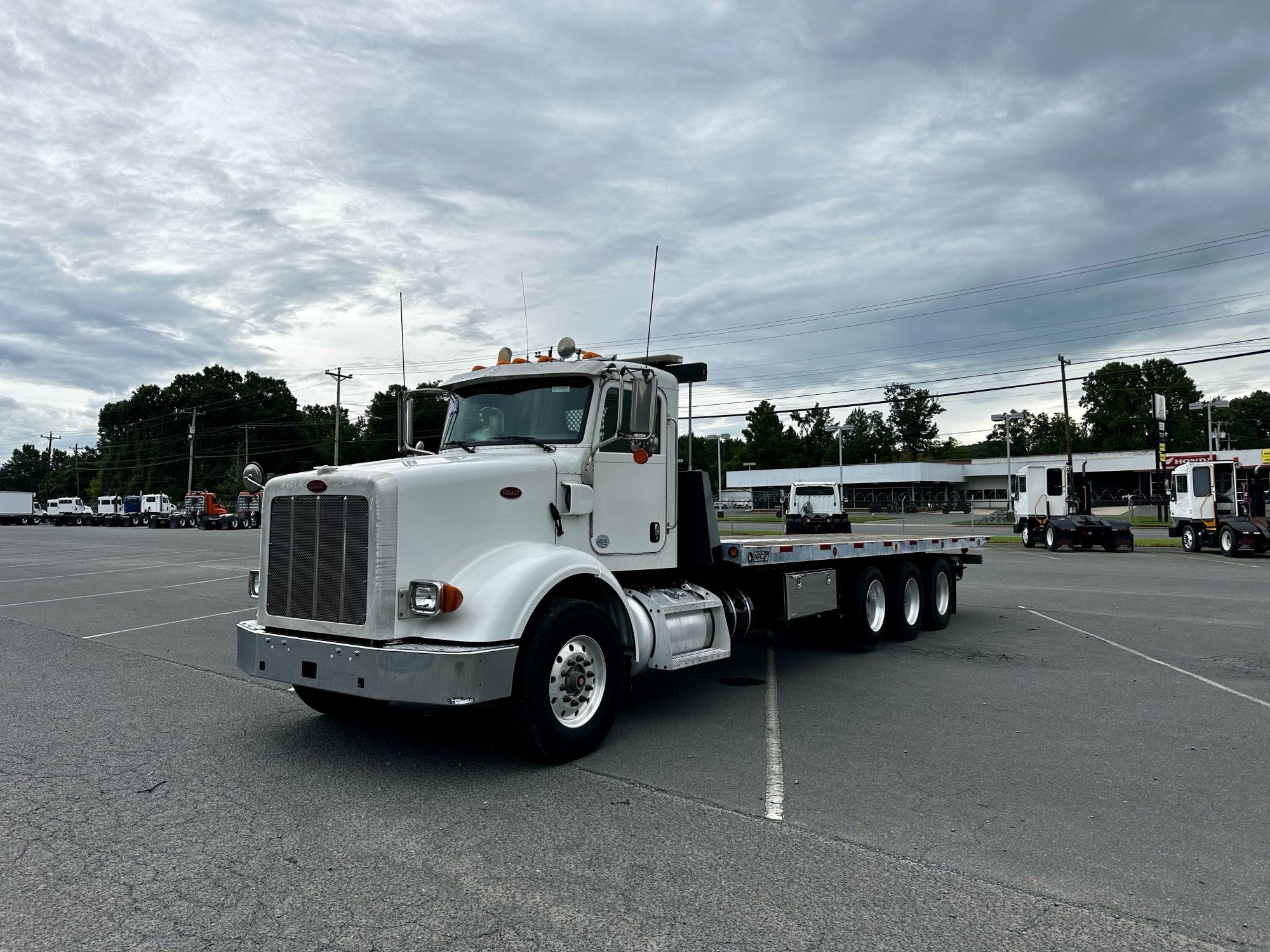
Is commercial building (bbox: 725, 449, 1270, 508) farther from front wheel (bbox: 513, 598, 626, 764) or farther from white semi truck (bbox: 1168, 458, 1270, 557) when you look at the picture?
front wheel (bbox: 513, 598, 626, 764)

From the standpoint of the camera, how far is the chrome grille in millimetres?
5152

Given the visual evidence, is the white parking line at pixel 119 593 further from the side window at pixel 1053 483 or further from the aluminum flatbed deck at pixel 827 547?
the side window at pixel 1053 483

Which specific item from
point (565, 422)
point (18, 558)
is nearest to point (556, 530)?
point (565, 422)

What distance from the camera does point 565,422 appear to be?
20.9ft

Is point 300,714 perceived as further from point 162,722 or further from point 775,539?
point 775,539

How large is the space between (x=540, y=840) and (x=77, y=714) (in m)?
4.51

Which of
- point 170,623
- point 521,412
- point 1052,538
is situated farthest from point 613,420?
point 1052,538

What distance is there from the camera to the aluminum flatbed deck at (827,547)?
757 centimetres

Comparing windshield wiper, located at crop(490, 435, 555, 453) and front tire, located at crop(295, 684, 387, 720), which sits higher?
windshield wiper, located at crop(490, 435, 555, 453)

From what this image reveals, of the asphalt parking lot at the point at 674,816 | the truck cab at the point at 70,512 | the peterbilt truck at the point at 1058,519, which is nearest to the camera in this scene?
the asphalt parking lot at the point at 674,816

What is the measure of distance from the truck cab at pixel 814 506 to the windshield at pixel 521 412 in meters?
31.3

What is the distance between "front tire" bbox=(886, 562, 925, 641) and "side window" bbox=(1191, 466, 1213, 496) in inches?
865

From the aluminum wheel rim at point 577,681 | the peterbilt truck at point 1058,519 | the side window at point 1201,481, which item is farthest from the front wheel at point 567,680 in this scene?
the side window at point 1201,481

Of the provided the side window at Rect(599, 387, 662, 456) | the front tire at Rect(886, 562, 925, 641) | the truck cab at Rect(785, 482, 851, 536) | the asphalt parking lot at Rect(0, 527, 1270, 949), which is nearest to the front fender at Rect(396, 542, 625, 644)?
the asphalt parking lot at Rect(0, 527, 1270, 949)
